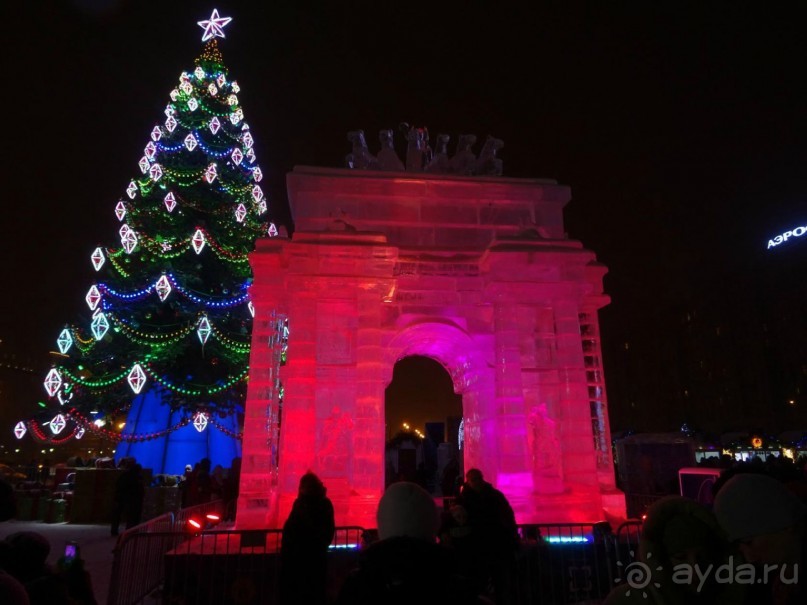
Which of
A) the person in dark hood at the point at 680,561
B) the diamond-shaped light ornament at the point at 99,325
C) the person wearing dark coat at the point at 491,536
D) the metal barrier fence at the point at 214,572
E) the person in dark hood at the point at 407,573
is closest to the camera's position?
the person in dark hood at the point at 407,573

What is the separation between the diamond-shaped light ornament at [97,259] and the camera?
18.7m

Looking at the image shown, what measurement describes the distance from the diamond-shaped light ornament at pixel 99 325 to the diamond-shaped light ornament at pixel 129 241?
252 centimetres

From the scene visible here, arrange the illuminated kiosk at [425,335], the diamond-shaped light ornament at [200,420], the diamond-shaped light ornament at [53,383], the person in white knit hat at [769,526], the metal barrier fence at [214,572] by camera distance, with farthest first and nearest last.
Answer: the diamond-shaped light ornament at [200,420], the diamond-shaped light ornament at [53,383], the illuminated kiosk at [425,335], the metal barrier fence at [214,572], the person in white knit hat at [769,526]

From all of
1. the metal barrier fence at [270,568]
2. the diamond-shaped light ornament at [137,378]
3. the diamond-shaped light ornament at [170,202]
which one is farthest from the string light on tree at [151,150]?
the metal barrier fence at [270,568]

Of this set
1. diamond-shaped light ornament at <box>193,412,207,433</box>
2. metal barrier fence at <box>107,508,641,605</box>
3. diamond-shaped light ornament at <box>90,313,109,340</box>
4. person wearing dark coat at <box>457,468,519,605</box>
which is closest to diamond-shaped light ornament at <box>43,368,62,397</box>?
diamond-shaped light ornament at <box>90,313,109,340</box>

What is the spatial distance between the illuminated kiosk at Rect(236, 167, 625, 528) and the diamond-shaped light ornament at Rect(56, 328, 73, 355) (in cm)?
1063

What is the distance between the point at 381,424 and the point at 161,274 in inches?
492

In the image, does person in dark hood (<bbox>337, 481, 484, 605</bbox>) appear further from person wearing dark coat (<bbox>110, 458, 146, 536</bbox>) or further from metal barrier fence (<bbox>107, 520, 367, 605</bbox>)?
person wearing dark coat (<bbox>110, 458, 146, 536</bbox>)

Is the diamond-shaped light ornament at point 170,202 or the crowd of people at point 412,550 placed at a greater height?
the diamond-shaped light ornament at point 170,202

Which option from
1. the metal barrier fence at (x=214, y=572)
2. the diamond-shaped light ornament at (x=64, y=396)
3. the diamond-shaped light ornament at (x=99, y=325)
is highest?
the diamond-shaped light ornament at (x=99, y=325)

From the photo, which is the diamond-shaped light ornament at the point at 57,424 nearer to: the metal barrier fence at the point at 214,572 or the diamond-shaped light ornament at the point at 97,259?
the diamond-shaped light ornament at the point at 97,259

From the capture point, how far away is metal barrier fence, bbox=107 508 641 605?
7.31 m

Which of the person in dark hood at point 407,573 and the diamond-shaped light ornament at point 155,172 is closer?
the person in dark hood at point 407,573

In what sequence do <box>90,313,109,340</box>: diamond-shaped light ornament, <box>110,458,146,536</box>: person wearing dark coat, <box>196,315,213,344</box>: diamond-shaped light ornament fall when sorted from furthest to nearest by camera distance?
<box>90,313,109,340</box>: diamond-shaped light ornament → <box>196,315,213,344</box>: diamond-shaped light ornament → <box>110,458,146,536</box>: person wearing dark coat
